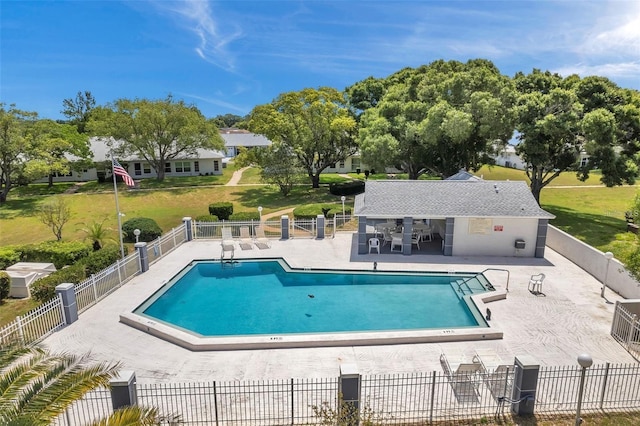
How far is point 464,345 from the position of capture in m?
11.2

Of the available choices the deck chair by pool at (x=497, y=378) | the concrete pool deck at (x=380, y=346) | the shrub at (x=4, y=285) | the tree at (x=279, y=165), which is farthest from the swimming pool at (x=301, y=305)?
the tree at (x=279, y=165)

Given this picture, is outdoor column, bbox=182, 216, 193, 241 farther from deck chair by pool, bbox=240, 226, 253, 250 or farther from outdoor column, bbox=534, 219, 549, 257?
outdoor column, bbox=534, 219, 549, 257

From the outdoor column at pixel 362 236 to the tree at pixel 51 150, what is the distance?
107 feet

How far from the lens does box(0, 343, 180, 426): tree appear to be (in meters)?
5.57

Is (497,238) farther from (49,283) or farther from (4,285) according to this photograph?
(4,285)

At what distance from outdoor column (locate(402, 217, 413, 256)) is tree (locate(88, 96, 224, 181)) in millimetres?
31711

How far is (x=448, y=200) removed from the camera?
62.5 ft

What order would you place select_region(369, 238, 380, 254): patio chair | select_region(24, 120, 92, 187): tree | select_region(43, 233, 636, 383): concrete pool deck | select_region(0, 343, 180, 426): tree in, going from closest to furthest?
select_region(0, 343, 180, 426): tree < select_region(43, 233, 636, 383): concrete pool deck < select_region(369, 238, 380, 254): patio chair < select_region(24, 120, 92, 187): tree

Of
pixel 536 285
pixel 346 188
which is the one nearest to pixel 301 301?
pixel 536 285

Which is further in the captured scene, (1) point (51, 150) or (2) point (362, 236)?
(1) point (51, 150)

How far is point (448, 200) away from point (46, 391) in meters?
17.1

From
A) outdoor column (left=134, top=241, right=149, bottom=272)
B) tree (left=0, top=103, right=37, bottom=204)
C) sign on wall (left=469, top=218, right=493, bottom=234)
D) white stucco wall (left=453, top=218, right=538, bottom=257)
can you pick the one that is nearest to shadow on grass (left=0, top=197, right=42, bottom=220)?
tree (left=0, top=103, right=37, bottom=204)

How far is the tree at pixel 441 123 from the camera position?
28328mm

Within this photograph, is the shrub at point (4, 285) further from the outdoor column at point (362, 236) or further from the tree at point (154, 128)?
the tree at point (154, 128)
